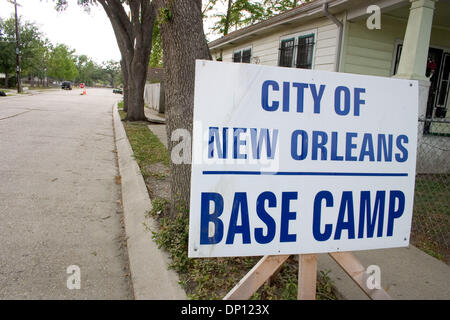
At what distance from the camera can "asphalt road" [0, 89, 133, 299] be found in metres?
2.59

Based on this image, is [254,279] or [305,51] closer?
[254,279]

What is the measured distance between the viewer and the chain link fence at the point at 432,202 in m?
Result: 3.82

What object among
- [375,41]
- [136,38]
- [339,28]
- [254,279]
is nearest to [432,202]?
[375,41]

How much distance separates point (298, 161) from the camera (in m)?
1.92

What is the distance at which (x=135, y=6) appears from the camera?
38.8ft

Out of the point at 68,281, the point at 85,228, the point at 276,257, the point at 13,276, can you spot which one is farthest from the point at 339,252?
the point at 85,228

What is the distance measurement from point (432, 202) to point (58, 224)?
18.1 feet

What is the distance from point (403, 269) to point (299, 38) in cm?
693

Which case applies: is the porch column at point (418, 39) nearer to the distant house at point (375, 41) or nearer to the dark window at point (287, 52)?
the distant house at point (375, 41)

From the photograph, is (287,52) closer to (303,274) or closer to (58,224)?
(58,224)

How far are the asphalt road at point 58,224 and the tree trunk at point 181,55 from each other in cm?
94

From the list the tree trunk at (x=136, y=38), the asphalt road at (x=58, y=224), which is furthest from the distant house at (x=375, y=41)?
the tree trunk at (x=136, y=38)
